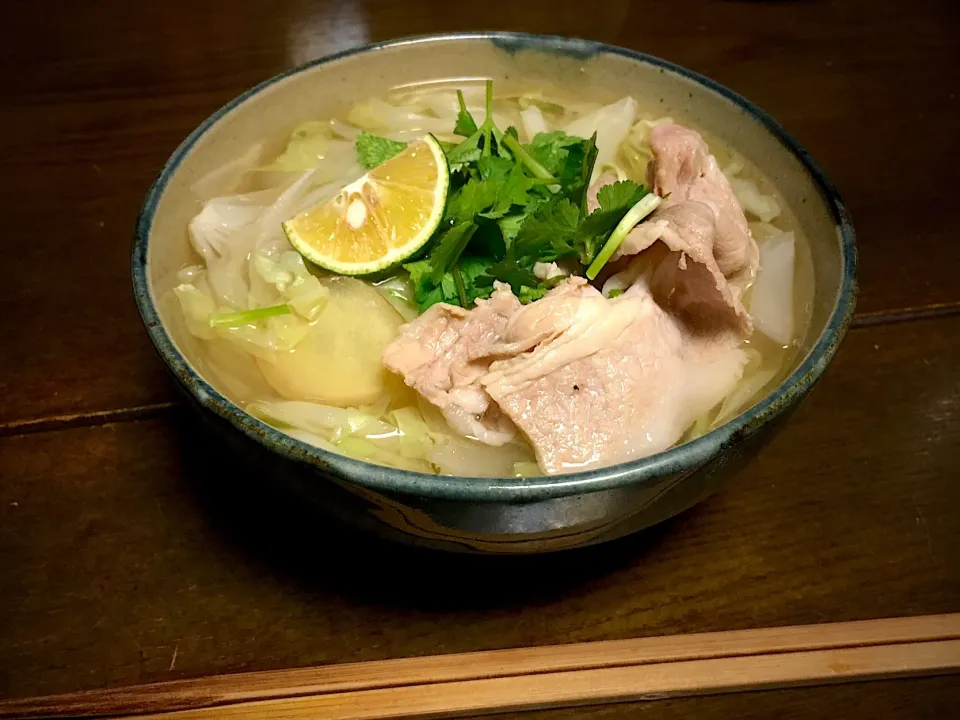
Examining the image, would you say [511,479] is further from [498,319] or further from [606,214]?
[606,214]

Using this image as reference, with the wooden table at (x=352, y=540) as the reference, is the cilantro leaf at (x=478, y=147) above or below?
above

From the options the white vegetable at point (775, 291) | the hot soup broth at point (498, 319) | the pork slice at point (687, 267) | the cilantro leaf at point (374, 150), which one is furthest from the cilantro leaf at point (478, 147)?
the white vegetable at point (775, 291)

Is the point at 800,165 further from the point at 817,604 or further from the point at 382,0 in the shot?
the point at 382,0

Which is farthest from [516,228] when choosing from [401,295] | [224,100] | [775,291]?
[224,100]

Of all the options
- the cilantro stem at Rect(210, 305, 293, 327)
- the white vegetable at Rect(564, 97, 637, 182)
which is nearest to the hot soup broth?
the cilantro stem at Rect(210, 305, 293, 327)

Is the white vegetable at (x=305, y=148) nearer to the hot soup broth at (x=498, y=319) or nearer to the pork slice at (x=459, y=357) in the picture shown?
the hot soup broth at (x=498, y=319)

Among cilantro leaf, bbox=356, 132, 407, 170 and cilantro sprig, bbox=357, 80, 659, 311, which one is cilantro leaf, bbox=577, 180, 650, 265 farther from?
cilantro leaf, bbox=356, 132, 407, 170
